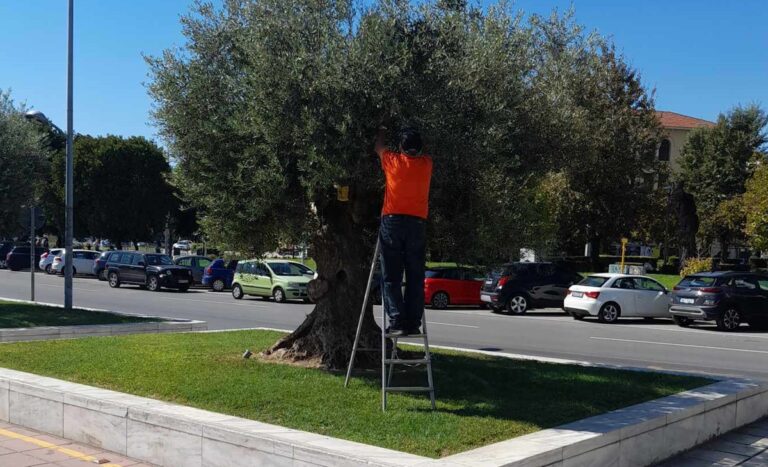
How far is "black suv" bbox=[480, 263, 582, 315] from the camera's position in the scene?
77.7 ft

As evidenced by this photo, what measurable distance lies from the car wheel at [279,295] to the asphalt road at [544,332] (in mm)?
589

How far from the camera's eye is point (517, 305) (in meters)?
23.8

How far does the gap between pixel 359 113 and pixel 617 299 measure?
649 inches

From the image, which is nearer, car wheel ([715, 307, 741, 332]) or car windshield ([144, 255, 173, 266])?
car wheel ([715, 307, 741, 332])

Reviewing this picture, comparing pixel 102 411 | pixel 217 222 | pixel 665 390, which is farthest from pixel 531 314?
pixel 102 411

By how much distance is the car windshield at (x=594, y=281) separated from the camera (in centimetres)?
2166

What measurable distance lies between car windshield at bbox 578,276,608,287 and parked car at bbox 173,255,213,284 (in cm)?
1865

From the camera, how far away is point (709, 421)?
721cm

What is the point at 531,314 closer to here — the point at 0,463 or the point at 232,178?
the point at 232,178

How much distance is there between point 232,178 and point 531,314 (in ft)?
59.9

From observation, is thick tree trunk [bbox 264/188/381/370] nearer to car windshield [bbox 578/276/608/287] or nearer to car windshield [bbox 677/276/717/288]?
car windshield [bbox 677/276/717/288]

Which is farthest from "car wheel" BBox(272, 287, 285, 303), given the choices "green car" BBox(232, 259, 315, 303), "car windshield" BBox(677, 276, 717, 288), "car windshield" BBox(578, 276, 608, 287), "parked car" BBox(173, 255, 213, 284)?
"car windshield" BBox(677, 276, 717, 288)

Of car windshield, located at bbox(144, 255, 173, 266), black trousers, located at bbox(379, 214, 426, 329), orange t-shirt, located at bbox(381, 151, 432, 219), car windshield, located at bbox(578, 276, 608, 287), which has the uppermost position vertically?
orange t-shirt, located at bbox(381, 151, 432, 219)

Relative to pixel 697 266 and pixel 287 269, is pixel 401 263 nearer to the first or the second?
pixel 287 269
